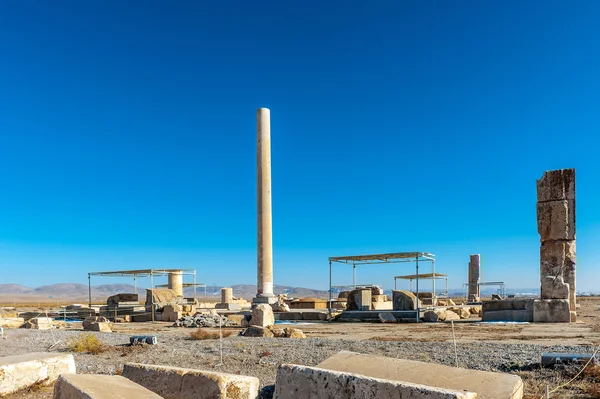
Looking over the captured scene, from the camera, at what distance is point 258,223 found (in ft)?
79.2

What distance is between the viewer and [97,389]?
14.8 ft

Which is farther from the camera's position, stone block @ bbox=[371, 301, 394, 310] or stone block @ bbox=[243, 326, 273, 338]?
stone block @ bbox=[371, 301, 394, 310]

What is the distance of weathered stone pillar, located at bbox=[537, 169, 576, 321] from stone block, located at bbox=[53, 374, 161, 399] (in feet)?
50.2

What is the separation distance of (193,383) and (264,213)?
19.1m

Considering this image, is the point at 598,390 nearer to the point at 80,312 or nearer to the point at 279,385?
the point at 279,385

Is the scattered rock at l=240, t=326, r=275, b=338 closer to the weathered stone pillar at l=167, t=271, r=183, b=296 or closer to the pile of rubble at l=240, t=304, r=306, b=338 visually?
the pile of rubble at l=240, t=304, r=306, b=338

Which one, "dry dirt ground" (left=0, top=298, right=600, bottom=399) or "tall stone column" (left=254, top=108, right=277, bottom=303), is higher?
"tall stone column" (left=254, top=108, right=277, bottom=303)

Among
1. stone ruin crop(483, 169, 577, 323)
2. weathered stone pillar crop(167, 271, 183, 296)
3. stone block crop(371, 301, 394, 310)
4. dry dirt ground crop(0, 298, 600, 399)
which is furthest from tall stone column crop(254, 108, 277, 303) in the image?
stone ruin crop(483, 169, 577, 323)

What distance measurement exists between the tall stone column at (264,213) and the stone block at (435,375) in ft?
61.8

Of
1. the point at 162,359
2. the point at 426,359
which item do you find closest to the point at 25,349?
the point at 162,359

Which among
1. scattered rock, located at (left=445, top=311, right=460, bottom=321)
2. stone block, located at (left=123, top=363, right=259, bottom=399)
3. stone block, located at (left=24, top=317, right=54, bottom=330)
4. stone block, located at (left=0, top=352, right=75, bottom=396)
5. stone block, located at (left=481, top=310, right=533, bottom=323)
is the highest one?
stone block, located at (left=123, top=363, right=259, bottom=399)

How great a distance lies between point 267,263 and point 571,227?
13.0 meters

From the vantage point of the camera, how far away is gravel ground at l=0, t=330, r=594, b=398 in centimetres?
735

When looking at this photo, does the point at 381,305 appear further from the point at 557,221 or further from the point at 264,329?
the point at 264,329
